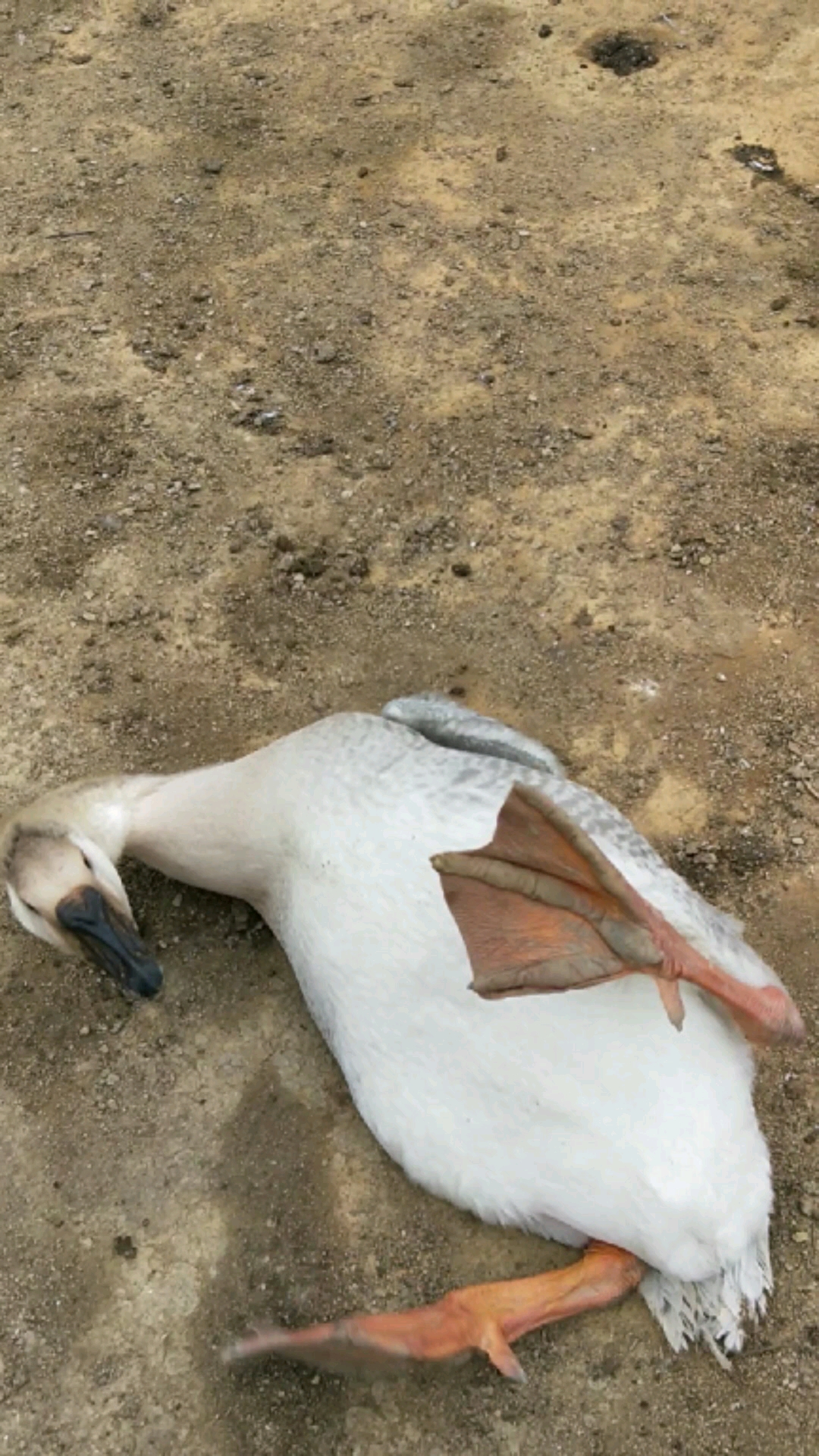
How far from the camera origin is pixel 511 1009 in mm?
2889

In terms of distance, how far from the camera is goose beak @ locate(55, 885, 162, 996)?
10.5 ft

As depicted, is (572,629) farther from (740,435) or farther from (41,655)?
(41,655)

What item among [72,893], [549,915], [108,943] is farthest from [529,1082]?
[72,893]

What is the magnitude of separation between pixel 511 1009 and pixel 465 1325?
28.4 inches

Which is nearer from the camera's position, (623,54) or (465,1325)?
(465,1325)

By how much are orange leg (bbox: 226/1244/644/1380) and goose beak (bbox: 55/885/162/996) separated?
0.88 meters

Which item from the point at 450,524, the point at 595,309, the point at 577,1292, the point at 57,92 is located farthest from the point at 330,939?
the point at 57,92

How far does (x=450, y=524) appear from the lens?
466 cm

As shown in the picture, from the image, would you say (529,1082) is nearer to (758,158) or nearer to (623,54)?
(758,158)

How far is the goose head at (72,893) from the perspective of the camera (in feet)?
10.6

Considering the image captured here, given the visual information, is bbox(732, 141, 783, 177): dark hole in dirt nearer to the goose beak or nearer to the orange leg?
the goose beak

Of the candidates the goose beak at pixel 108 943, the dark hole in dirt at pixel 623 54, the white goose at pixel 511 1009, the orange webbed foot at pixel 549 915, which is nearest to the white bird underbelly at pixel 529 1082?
the white goose at pixel 511 1009

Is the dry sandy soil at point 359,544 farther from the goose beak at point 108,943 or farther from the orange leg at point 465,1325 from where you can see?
the goose beak at point 108,943

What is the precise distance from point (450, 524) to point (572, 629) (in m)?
0.66
